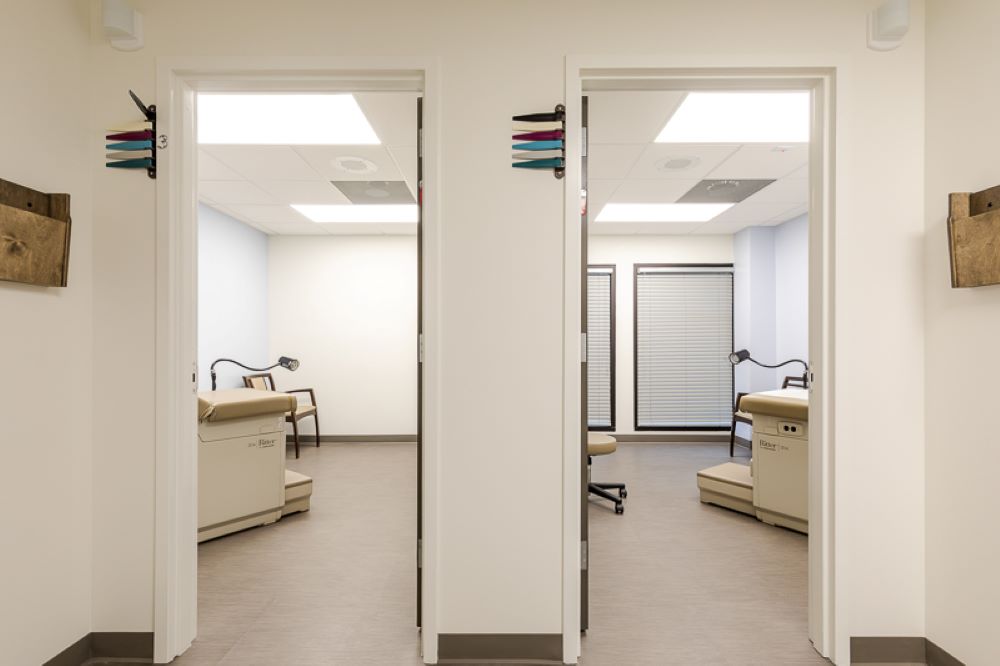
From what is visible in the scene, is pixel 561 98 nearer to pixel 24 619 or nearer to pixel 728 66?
pixel 728 66

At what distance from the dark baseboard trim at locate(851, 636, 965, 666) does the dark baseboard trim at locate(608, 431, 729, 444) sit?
434 cm

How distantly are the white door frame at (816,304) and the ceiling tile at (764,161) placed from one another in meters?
1.54

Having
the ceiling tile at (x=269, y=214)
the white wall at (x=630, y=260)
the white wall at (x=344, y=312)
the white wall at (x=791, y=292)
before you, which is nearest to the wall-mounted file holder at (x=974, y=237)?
the white wall at (x=791, y=292)

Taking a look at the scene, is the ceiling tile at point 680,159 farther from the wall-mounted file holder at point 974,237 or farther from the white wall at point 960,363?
the wall-mounted file holder at point 974,237

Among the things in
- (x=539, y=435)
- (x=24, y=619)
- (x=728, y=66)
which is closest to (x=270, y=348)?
(x=24, y=619)

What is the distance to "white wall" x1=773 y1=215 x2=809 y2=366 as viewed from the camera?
210 inches

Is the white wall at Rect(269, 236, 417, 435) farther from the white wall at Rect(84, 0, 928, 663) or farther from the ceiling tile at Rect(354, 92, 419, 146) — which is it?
the white wall at Rect(84, 0, 928, 663)

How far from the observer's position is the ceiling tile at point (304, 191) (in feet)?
13.9

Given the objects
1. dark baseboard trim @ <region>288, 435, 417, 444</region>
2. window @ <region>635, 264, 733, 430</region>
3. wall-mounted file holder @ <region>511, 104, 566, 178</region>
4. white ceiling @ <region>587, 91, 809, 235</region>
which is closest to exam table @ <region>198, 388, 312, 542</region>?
wall-mounted file holder @ <region>511, 104, 566, 178</region>

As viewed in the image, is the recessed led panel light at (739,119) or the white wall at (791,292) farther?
the white wall at (791,292)

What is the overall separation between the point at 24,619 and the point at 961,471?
322cm

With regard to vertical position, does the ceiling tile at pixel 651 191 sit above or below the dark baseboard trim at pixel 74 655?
above

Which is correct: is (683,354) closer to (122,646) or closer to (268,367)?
(268,367)

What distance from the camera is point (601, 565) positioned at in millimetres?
2850
